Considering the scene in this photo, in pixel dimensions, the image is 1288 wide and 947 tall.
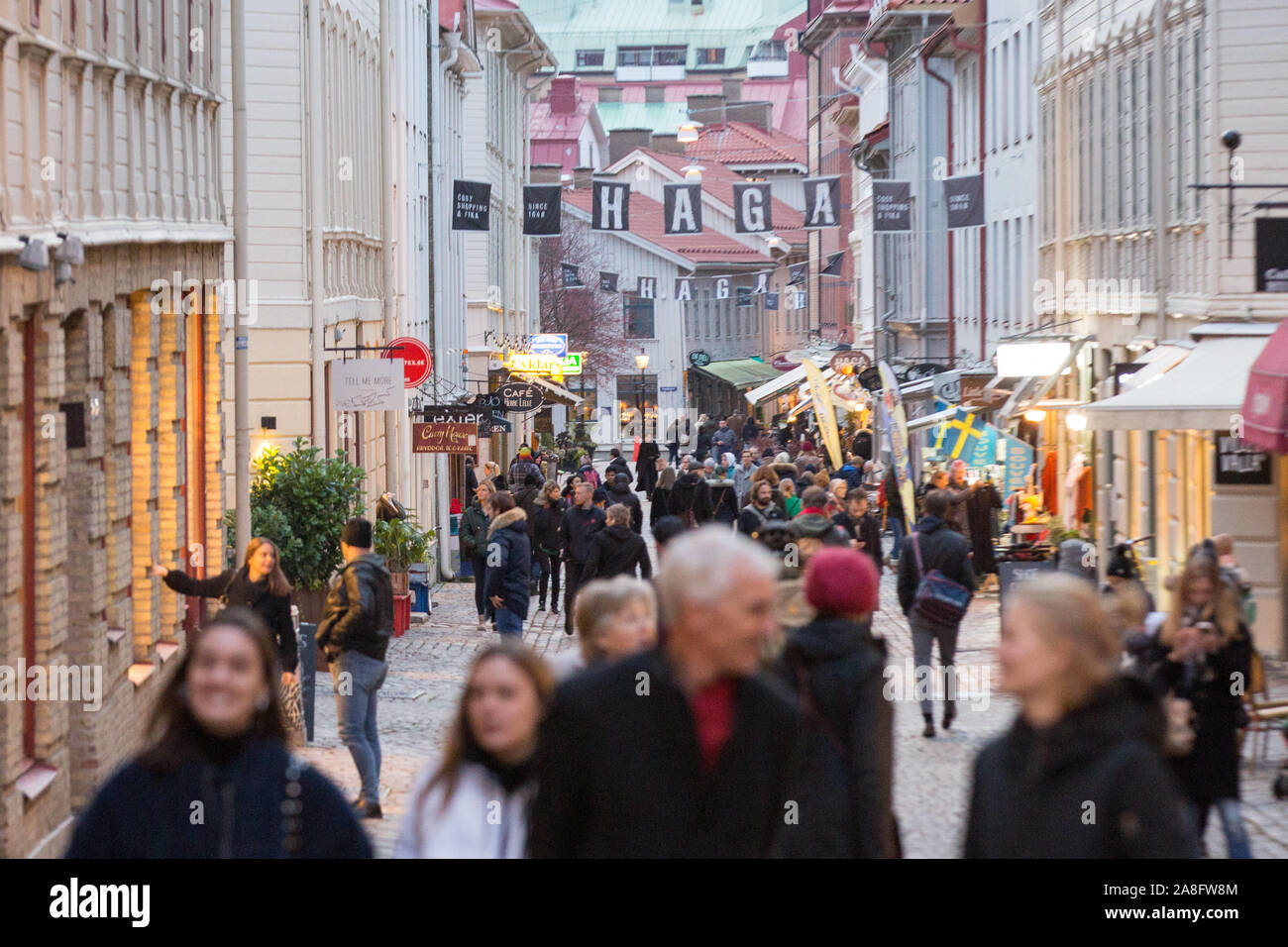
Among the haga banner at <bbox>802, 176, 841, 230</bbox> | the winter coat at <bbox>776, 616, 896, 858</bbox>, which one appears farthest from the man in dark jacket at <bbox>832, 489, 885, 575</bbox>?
the haga banner at <bbox>802, 176, 841, 230</bbox>

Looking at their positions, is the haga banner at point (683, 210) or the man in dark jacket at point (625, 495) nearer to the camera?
the man in dark jacket at point (625, 495)

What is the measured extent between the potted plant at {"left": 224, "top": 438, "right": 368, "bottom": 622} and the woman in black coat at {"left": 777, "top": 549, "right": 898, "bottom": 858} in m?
13.3

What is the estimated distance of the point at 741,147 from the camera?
100 metres

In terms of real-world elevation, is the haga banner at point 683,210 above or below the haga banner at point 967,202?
above

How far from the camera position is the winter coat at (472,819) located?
5.38 m

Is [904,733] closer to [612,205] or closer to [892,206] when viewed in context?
[892,206]

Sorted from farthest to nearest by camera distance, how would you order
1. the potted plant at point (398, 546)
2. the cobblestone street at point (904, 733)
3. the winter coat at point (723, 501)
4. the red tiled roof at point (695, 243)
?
the red tiled roof at point (695, 243) < the winter coat at point (723, 501) < the potted plant at point (398, 546) < the cobblestone street at point (904, 733)

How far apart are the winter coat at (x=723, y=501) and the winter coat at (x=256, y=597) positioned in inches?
590

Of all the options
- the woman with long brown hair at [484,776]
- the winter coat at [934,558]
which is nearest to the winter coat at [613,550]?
the winter coat at [934,558]

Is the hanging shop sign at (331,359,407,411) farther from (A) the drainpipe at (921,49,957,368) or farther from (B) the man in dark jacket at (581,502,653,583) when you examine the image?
(A) the drainpipe at (921,49,957,368)

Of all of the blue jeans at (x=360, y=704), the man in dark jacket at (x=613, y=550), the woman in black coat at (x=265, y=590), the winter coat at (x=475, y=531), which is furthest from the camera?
the winter coat at (x=475, y=531)

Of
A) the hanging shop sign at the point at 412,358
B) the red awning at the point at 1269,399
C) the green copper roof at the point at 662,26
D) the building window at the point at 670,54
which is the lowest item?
the red awning at the point at 1269,399

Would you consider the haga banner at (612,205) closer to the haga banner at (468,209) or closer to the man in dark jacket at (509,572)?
the haga banner at (468,209)

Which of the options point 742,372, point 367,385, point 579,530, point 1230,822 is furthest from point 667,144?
point 1230,822
